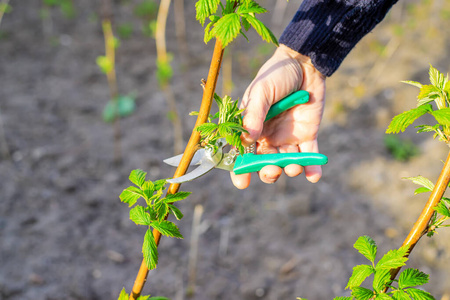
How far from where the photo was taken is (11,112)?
3.91m

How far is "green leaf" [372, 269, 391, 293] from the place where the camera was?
2.97 ft

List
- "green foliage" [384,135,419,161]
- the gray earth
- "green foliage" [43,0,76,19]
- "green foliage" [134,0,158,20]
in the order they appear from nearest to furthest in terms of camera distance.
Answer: the gray earth
"green foliage" [384,135,419,161]
"green foliage" [43,0,76,19]
"green foliage" [134,0,158,20]

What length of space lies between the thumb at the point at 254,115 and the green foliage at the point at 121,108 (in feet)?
8.70

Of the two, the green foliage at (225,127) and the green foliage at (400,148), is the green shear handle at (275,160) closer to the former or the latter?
the green foliage at (225,127)

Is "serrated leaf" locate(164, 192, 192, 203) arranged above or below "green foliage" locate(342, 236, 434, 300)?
above

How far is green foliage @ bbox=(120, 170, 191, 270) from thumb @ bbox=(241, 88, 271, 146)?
0.40m

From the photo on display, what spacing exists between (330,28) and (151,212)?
1178 mm

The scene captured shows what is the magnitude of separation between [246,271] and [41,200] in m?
1.67

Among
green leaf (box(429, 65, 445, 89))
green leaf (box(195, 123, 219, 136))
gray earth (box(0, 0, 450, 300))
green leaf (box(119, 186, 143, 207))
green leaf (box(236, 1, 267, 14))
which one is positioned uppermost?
green leaf (box(236, 1, 267, 14))

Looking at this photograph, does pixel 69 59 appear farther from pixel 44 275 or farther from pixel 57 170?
pixel 44 275

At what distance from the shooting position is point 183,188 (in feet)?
10.8

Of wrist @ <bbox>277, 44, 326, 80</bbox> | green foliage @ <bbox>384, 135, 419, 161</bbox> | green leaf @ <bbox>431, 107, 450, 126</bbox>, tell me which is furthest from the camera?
green foliage @ <bbox>384, 135, 419, 161</bbox>

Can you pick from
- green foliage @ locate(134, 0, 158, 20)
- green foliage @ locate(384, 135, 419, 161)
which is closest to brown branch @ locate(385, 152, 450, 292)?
green foliage @ locate(384, 135, 419, 161)

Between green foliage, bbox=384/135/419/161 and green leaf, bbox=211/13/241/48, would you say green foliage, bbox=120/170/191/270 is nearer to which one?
green leaf, bbox=211/13/241/48
